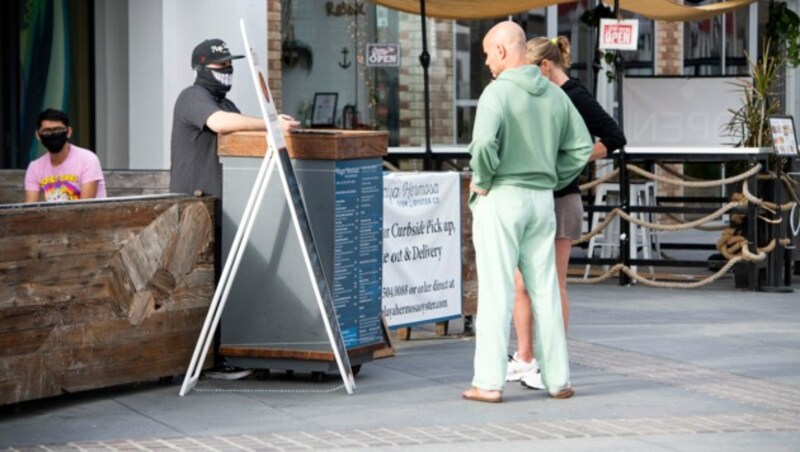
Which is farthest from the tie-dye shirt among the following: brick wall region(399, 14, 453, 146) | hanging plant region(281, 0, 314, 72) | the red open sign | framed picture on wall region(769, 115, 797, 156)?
brick wall region(399, 14, 453, 146)

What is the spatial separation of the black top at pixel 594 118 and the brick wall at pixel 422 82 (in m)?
10.5

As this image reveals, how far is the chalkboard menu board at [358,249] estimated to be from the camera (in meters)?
9.14

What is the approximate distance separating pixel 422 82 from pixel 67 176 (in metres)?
10.4

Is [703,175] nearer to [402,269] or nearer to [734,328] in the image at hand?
[734,328]

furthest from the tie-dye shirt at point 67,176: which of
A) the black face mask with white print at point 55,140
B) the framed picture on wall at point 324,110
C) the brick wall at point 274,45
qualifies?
the framed picture on wall at point 324,110

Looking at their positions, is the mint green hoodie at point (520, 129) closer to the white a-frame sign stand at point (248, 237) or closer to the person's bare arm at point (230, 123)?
the white a-frame sign stand at point (248, 237)

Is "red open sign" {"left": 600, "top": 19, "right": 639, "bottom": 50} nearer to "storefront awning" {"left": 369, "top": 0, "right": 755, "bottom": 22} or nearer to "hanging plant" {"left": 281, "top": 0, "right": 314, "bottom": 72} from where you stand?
"storefront awning" {"left": 369, "top": 0, "right": 755, "bottom": 22}

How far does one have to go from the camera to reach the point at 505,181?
865cm

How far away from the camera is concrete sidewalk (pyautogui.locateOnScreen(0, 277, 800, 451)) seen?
7641mm

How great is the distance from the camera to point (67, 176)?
10.3 meters

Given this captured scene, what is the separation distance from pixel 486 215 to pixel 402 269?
2068 millimetres

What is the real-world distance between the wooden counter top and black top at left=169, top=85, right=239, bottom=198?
3.7 inches

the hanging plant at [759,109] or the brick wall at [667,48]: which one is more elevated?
the brick wall at [667,48]

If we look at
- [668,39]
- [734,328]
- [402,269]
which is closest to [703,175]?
[668,39]
